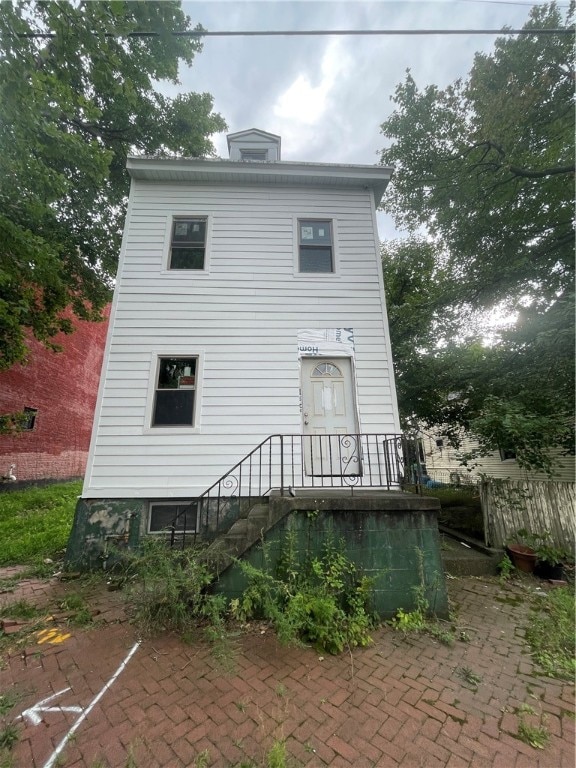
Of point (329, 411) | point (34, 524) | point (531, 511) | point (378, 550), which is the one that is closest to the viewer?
point (378, 550)

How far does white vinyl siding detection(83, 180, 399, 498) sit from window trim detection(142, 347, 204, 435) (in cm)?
3

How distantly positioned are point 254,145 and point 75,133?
393 centimetres

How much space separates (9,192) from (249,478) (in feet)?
21.9

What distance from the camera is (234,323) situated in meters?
6.12

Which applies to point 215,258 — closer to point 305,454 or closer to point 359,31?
point 359,31

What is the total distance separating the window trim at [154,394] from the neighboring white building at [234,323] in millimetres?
21

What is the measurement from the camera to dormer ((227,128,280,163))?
782cm

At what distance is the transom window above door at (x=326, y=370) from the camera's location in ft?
19.8

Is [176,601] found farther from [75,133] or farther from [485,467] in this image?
[485,467]

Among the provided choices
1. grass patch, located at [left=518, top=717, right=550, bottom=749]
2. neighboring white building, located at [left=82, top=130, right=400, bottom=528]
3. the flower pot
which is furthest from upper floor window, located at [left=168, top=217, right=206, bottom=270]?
the flower pot

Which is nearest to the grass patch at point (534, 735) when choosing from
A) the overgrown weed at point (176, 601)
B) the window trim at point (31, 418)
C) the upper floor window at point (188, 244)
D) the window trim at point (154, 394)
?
the overgrown weed at point (176, 601)

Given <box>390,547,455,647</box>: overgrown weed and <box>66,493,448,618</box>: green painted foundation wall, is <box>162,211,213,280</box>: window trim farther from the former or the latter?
<box>390,547,455,647</box>: overgrown weed

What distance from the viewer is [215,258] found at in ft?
21.2

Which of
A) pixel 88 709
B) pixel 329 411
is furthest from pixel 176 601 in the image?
pixel 329 411
